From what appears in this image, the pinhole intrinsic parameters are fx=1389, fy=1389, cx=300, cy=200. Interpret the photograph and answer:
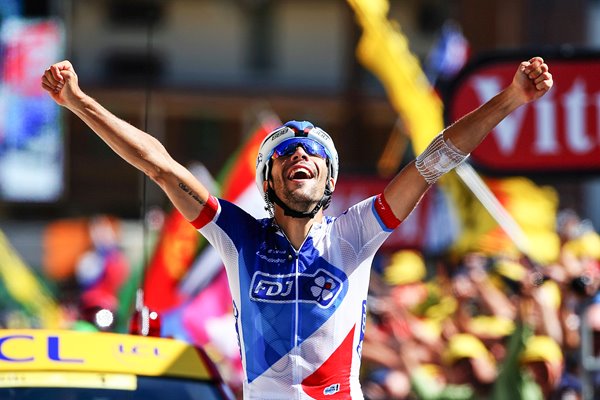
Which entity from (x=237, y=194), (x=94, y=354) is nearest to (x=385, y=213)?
(x=94, y=354)

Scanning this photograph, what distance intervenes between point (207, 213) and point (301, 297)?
419mm

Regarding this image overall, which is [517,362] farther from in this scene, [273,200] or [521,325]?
[273,200]

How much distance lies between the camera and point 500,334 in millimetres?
7930

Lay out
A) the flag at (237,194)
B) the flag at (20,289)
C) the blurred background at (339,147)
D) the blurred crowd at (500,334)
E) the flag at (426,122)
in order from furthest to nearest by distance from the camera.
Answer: the flag at (20,289) < the flag at (426,122) < the flag at (237,194) < the blurred background at (339,147) < the blurred crowd at (500,334)

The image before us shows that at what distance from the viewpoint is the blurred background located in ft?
27.4

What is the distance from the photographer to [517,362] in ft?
23.9

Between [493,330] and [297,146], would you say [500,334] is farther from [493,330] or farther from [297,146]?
[297,146]

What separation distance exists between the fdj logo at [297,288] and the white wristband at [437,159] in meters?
0.44

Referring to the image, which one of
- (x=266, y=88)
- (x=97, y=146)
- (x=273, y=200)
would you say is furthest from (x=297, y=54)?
(x=273, y=200)

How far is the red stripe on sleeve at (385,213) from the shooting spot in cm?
437

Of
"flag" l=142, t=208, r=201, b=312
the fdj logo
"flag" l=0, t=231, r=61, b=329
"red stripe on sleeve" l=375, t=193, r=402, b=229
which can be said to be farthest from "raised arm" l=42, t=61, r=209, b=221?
"flag" l=0, t=231, r=61, b=329

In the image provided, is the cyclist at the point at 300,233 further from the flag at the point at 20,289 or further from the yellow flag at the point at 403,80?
the flag at the point at 20,289

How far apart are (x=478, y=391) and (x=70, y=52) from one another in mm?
33907

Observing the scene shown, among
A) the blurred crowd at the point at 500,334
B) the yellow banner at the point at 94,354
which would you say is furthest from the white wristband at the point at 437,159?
the blurred crowd at the point at 500,334
